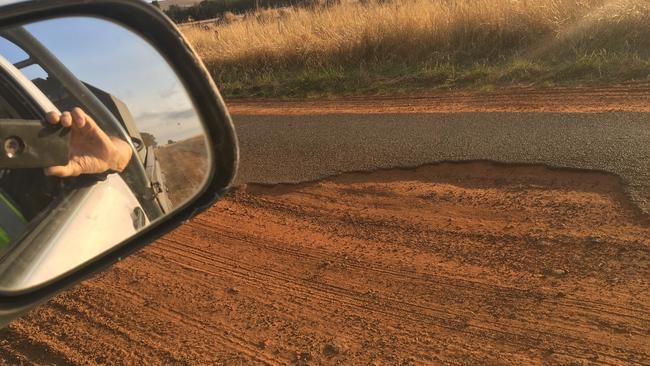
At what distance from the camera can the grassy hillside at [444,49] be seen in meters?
8.58

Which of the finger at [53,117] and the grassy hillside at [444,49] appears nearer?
the finger at [53,117]

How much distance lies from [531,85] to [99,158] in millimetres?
7262

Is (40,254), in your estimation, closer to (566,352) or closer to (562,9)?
(566,352)

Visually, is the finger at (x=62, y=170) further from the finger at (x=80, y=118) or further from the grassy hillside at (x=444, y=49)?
the grassy hillside at (x=444, y=49)

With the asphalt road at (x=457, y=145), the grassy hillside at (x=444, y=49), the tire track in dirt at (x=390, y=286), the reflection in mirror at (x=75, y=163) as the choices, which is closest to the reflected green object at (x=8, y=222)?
the reflection in mirror at (x=75, y=163)

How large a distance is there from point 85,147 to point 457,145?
4.66 m

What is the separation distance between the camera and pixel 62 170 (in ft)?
5.41

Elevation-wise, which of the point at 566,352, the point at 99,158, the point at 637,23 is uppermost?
the point at 99,158

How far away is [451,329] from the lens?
3.22 meters

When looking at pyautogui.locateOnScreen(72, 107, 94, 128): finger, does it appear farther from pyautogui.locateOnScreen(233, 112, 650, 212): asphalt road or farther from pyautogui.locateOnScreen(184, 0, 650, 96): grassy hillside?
pyautogui.locateOnScreen(184, 0, 650, 96): grassy hillside

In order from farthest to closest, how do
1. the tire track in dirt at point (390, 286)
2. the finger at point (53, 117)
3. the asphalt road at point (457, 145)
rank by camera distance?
the asphalt road at point (457, 145), the tire track in dirt at point (390, 286), the finger at point (53, 117)

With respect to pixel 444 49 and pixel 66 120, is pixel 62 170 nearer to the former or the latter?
pixel 66 120

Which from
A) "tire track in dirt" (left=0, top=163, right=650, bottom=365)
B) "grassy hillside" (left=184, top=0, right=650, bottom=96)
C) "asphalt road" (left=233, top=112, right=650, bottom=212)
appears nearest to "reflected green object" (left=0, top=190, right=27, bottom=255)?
"tire track in dirt" (left=0, top=163, right=650, bottom=365)

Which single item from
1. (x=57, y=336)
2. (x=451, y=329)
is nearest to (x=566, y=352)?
(x=451, y=329)
